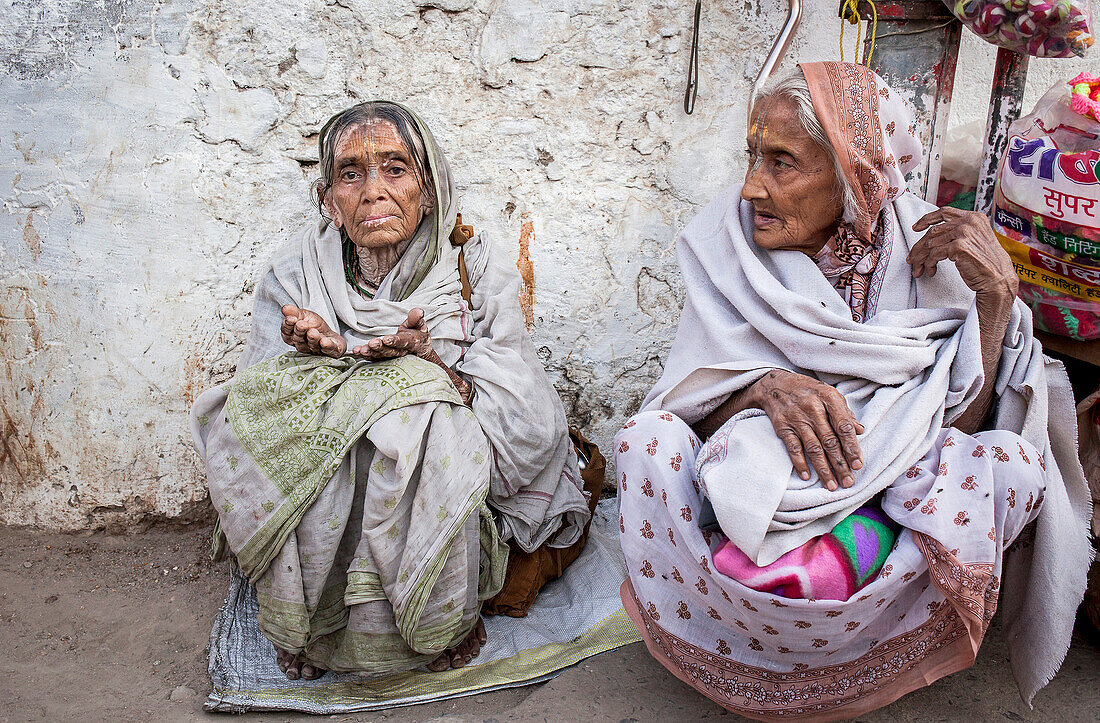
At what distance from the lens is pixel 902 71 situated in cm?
322

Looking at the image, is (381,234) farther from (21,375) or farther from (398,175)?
(21,375)

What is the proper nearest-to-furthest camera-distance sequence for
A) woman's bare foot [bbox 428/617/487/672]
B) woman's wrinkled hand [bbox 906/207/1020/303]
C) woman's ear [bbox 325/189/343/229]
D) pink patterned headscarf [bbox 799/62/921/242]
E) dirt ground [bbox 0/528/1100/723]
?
woman's wrinkled hand [bbox 906/207/1020/303]
pink patterned headscarf [bbox 799/62/921/242]
dirt ground [bbox 0/528/1100/723]
woman's bare foot [bbox 428/617/487/672]
woman's ear [bbox 325/189/343/229]

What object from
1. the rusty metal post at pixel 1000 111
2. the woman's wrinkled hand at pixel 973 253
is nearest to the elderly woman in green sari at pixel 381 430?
the woman's wrinkled hand at pixel 973 253

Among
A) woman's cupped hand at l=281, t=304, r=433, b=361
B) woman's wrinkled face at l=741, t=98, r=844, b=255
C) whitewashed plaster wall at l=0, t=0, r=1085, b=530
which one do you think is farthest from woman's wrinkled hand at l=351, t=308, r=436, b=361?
woman's wrinkled face at l=741, t=98, r=844, b=255

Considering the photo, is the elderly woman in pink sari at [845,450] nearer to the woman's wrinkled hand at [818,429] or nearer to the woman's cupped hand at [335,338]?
the woman's wrinkled hand at [818,429]

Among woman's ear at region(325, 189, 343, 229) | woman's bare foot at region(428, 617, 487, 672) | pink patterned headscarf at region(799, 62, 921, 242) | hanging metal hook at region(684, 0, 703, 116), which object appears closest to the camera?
pink patterned headscarf at region(799, 62, 921, 242)

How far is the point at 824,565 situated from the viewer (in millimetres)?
1986

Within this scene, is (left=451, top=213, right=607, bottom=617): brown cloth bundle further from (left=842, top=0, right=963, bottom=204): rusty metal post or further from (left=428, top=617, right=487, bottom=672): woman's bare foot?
(left=842, top=0, right=963, bottom=204): rusty metal post

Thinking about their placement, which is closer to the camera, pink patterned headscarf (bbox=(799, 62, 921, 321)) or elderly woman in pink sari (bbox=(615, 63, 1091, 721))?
elderly woman in pink sari (bbox=(615, 63, 1091, 721))

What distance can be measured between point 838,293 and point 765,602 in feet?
Result: 3.15

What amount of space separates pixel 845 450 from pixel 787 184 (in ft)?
2.56

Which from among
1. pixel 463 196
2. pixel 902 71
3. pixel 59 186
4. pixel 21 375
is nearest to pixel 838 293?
pixel 902 71

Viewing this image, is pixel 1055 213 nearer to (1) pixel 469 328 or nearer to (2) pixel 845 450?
(2) pixel 845 450

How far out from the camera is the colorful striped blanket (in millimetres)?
1968
